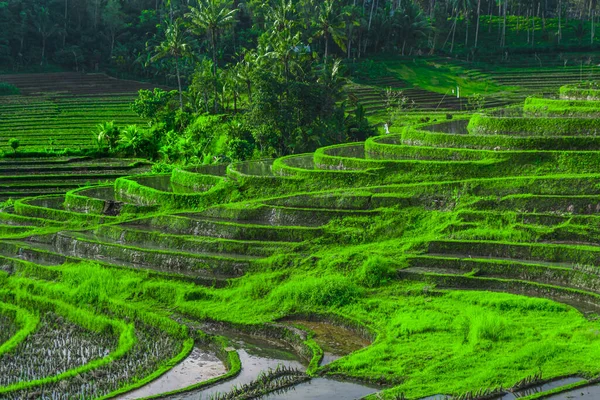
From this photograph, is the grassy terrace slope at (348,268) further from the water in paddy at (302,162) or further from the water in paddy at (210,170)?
the water in paddy at (210,170)

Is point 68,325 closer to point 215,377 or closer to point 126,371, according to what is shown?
point 126,371

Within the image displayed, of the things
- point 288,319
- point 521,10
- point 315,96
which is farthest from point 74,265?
point 521,10

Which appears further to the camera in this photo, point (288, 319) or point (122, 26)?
point (122, 26)

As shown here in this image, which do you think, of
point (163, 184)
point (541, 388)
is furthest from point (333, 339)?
point (163, 184)

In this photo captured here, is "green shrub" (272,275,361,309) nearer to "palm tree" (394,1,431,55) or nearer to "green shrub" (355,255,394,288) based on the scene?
"green shrub" (355,255,394,288)

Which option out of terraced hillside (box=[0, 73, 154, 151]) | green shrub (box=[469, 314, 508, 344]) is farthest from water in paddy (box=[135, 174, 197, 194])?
green shrub (box=[469, 314, 508, 344])

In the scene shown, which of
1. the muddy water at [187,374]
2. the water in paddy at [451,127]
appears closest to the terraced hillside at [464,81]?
the water in paddy at [451,127]

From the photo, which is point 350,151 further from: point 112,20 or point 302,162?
point 112,20
